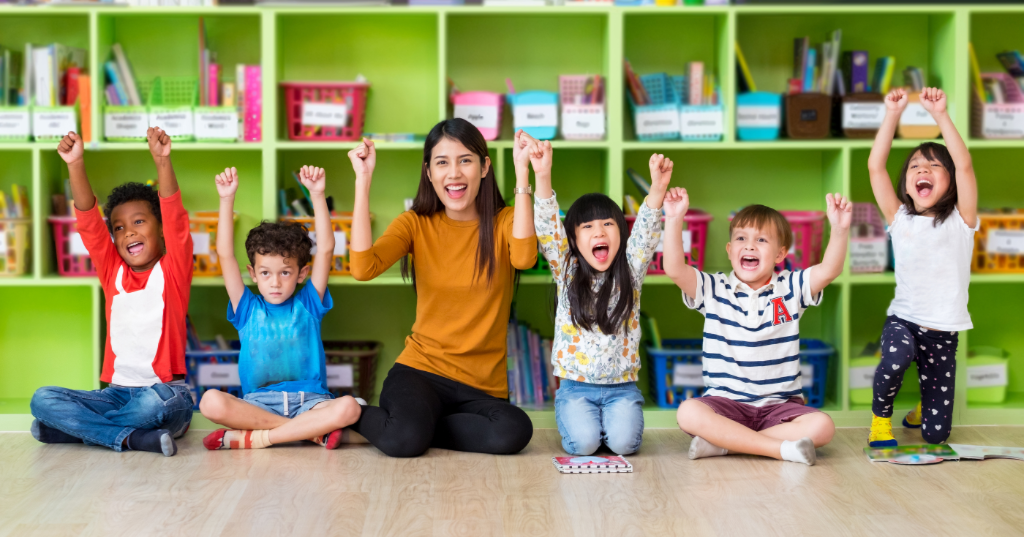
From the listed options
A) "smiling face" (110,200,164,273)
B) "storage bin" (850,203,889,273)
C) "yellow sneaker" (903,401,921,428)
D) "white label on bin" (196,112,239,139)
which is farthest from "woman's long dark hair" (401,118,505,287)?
"yellow sneaker" (903,401,921,428)

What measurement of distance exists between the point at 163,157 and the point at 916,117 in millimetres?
2367

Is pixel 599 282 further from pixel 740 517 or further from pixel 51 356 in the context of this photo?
pixel 51 356

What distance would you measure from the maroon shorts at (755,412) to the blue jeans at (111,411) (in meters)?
1.53

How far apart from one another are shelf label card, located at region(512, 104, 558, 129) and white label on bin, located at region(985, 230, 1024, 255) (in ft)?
4.84

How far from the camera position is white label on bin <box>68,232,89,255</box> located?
278 cm

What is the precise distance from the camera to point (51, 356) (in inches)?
122

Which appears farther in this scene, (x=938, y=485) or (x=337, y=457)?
(x=337, y=457)

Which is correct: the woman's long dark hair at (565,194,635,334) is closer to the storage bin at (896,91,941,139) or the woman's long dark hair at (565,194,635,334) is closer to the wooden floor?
the wooden floor

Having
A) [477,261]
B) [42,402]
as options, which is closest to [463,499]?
[477,261]

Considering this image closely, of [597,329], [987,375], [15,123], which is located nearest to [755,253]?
[597,329]

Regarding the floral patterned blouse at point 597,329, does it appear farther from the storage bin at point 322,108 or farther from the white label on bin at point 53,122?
the white label on bin at point 53,122

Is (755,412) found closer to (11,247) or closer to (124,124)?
(124,124)

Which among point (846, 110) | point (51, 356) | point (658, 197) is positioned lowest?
point (51, 356)

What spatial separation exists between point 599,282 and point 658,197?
11.9 inches
